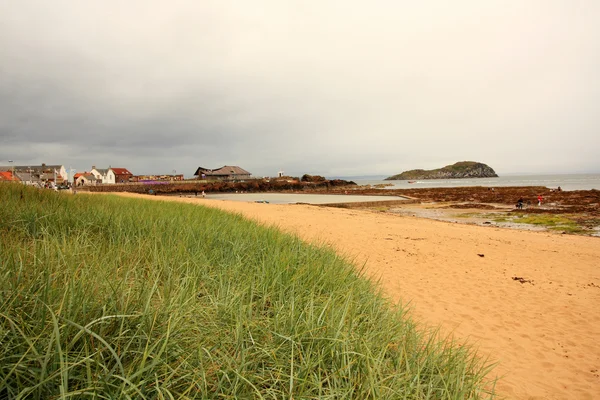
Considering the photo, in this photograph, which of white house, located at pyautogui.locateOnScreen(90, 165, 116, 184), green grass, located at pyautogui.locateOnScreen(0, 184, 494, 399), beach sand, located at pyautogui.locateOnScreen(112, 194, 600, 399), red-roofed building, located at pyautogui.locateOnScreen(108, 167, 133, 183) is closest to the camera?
green grass, located at pyautogui.locateOnScreen(0, 184, 494, 399)

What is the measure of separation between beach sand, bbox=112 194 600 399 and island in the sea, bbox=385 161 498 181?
547ft

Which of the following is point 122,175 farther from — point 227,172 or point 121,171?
point 227,172

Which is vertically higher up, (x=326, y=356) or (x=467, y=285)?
(x=326, y=356)

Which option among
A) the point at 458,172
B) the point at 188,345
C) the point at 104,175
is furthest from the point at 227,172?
the point at 458,172

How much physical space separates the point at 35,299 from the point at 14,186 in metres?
7.34

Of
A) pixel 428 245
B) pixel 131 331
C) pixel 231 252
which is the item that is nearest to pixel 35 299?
pixel 131 331

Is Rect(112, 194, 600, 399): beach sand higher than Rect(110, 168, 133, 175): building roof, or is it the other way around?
Rect(110, 168, 133, 175): building roof

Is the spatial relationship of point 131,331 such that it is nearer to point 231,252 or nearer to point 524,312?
point 231,252

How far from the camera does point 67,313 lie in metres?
1.85

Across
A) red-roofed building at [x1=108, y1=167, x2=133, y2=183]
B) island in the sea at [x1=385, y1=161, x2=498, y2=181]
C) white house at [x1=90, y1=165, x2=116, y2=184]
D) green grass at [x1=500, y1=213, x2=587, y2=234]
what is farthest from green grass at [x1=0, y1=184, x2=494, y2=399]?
island in the sea at [x1=385, y1=161, x2=498, y2=181]

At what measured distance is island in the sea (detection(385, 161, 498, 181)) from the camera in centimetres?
16875

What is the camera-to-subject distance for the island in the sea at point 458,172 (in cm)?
16875

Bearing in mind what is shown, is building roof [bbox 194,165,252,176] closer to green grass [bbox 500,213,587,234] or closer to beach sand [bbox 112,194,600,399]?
green grass [bbox 500,213,587,234]

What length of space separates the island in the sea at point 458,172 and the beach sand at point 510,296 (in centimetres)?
16670
